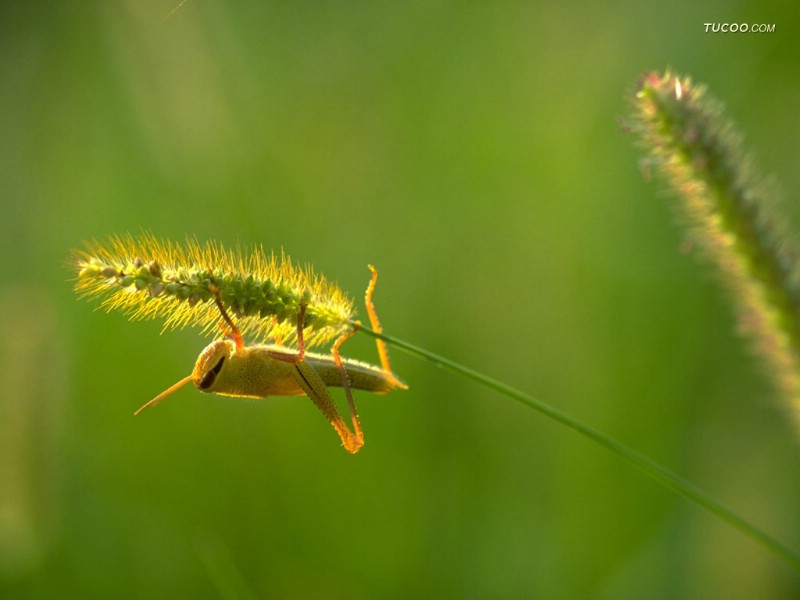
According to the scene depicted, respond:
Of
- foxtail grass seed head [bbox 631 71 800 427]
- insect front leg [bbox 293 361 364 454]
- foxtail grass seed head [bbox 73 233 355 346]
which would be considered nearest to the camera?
foxtail grass seed head [bbox 631 71 800 427]

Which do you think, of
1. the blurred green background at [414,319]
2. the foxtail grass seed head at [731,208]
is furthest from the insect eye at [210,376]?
the foxtail grass seed head at [731,208]

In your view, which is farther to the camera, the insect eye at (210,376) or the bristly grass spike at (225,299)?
the insect eye at (210,376)

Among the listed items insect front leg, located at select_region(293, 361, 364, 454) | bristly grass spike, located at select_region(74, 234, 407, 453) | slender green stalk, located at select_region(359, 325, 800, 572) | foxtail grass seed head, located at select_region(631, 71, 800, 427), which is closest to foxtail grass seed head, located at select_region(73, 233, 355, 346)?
bristly grass spike, located at select_region(74, 234, 407, 453)

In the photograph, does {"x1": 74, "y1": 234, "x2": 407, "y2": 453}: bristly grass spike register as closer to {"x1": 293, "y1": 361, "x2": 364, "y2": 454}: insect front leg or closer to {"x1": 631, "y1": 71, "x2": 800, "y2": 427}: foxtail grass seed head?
{"x1": 293, "y1": 361, "x2": 364, "y2": 454}: insect front leg

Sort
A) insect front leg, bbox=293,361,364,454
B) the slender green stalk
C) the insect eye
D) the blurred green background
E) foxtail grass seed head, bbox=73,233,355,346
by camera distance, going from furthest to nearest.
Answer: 1. the blurred green background
2. insect front leg, bbox=293,361,364,454
3. the insect eye
4. foxtail grass seed head, bbox=73,233,355,346
5. the slender green stalk

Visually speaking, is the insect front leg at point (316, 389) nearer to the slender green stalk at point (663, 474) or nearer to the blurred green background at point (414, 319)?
the blurred green background at point (414, 319)

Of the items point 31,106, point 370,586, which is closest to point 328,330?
point 370,586

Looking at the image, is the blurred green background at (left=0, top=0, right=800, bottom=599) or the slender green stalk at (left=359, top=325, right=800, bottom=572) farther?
the blurred green background at (left=0, top=0, right=800, bottom=599)

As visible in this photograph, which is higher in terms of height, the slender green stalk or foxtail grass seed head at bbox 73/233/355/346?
foxtail grass seed head at bbox 73/233/355/346
